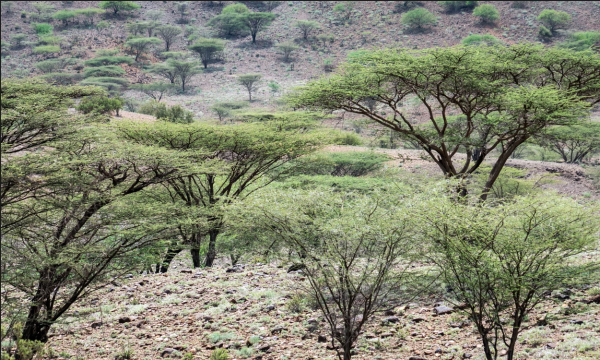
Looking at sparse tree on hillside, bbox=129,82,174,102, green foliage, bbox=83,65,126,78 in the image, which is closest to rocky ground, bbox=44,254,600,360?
sparse tree on hillside, bbox=129,82,174,102

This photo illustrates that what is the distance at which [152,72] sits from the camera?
182 ft

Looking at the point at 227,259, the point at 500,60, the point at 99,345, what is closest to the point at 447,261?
the point at 99,345

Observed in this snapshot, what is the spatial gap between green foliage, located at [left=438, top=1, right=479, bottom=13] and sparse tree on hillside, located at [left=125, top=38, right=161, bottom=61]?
4280 cm

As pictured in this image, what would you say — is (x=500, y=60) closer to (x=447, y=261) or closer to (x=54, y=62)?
(x=447, y=261)

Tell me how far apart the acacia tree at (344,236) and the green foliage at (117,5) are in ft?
234

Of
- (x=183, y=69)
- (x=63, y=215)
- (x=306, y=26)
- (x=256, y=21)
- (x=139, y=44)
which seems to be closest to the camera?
(x=63, y=215)

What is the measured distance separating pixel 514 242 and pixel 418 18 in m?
63.6

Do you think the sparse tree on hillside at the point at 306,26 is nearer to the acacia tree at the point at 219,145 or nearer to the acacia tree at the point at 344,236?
the acacia tree at the point at 219,145

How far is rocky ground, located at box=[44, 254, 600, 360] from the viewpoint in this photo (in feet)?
21.0

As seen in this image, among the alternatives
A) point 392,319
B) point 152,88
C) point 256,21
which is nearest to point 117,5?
point 256,21

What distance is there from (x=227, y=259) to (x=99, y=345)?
12204 mm

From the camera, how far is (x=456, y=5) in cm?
6950

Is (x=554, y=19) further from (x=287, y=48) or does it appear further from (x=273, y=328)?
(x=273, y=328)

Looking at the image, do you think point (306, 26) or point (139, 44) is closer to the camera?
point (139, 44)
